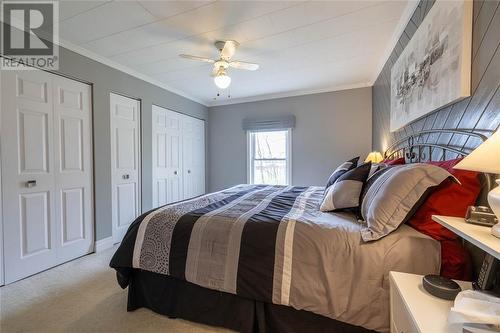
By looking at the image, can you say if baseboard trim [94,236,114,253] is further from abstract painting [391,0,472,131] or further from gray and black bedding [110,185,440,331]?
abstract painting [391,0,472,131]

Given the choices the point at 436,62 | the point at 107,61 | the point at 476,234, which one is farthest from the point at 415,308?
the point at 107,61

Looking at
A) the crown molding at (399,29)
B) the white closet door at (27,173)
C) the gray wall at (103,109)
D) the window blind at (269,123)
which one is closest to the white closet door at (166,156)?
the gray wall at (103,109)

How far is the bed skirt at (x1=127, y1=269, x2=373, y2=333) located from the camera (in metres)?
1.34

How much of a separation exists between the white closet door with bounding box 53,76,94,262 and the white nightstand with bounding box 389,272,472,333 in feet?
10.0

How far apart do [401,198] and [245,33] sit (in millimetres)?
2061

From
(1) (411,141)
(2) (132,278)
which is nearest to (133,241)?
(2) (132,278)

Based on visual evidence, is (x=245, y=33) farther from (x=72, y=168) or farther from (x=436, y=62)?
(x=72, y=168)

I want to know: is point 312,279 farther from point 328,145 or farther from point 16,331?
point 328,145

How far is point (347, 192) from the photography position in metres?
1.66

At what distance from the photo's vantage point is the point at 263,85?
3.97 metres

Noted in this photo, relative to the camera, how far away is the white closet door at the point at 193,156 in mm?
4480

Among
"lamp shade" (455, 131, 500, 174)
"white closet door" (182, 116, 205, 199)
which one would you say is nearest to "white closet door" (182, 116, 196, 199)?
"white closet door" (182, 116, 205, 199)

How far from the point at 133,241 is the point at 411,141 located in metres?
2.41

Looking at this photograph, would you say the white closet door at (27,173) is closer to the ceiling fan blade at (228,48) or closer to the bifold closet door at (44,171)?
the bifold closet door at (44,171)
